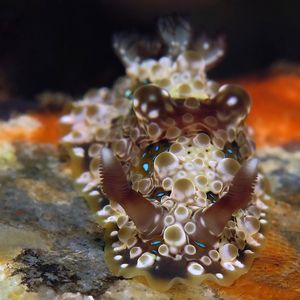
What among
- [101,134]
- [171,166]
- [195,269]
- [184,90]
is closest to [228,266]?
[195,269]

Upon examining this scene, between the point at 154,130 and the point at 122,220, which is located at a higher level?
the point at 154,130

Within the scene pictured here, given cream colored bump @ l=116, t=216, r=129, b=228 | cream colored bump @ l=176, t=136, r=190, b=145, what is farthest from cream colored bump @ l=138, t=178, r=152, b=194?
cream colored bump @ l=176, t=136, r=190, b=145

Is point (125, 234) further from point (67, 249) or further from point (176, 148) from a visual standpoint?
point (176, 148)

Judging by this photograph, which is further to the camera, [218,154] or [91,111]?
[91,111]

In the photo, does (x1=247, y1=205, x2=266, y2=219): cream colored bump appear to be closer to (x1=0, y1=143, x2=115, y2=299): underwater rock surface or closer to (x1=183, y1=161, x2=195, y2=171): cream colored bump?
(x1=183, y1=161, x2=195, y2=171): cream colored bump

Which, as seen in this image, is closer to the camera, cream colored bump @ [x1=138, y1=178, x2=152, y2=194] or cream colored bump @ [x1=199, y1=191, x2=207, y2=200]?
cream colored bump @ [x1=199, y1=191, x2=207, y2=200]

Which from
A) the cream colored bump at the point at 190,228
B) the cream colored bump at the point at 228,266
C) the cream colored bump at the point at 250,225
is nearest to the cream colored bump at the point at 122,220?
the cream colored bump at the point at 190,228

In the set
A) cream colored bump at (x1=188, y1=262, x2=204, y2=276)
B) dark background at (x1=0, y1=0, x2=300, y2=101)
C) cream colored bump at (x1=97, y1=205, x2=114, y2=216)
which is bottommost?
cream colored bump at (x1=188, y1=262, x2=204, y2=276)
